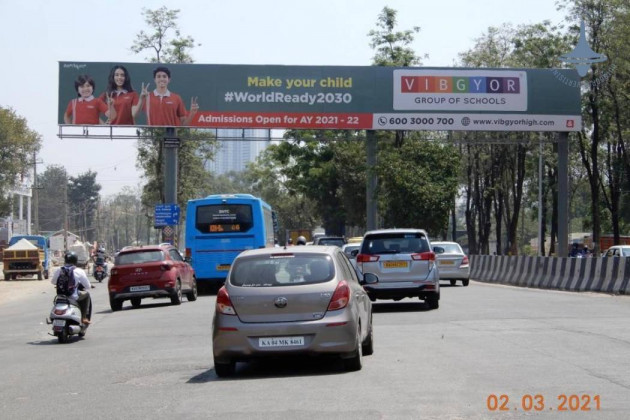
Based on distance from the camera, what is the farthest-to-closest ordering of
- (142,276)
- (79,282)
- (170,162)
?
(170,162), (142,276), (79,282)

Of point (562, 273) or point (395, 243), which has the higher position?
point (395, 243)

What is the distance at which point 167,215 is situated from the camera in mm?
48469

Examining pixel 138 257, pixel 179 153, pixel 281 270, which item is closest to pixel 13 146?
pixel 179 153

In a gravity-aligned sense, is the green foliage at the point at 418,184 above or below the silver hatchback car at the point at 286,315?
above

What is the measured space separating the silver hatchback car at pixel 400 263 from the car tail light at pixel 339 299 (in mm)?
9792

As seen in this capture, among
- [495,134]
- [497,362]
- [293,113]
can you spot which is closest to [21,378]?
[497,362]

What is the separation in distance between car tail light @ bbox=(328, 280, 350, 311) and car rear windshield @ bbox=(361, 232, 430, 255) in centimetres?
1013

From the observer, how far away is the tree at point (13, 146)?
71938mm

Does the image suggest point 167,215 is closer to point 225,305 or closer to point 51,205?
point 225,305

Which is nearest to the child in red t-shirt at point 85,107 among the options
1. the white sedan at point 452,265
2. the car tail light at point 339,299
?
the white sedan at point 452,265

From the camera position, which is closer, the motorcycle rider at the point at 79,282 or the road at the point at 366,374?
the road at the point at 366,374

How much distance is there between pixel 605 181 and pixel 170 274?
5348 centimetres

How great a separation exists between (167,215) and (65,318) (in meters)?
31.5

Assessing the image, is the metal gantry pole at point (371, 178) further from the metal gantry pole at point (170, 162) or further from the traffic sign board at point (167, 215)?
the traffic sign board at point (167, 215)
